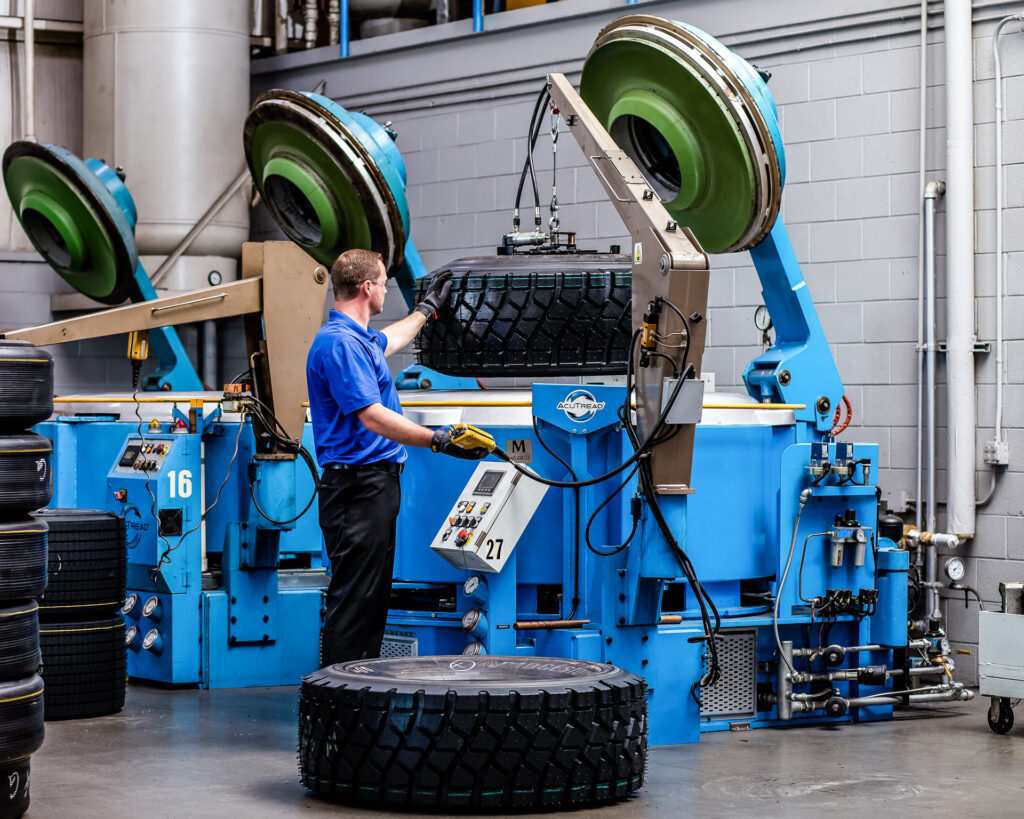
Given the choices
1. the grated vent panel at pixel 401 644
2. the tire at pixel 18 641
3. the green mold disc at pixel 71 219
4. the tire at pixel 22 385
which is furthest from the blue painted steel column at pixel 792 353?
the green mold disc at pixel 71 219

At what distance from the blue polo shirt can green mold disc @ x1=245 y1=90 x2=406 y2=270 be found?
6.36 ft

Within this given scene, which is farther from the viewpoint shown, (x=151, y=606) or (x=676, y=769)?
(x=151, y=606)

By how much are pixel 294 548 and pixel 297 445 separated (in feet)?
2.23

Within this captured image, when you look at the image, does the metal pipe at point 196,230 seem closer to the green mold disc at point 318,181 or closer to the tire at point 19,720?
the green mold disc at point 318,181

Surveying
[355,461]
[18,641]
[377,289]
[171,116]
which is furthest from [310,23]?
[18,641]

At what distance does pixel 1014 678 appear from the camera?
19.0 feet

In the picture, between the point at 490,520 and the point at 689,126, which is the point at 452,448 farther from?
the point at 689,126

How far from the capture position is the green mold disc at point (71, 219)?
29.7 feet

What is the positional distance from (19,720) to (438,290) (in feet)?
8.07

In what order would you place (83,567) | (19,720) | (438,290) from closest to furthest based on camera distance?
1. (19,720)
2. (438,290)
3. (83,567)

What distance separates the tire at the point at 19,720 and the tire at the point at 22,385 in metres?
0.72

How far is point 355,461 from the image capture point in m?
5.20

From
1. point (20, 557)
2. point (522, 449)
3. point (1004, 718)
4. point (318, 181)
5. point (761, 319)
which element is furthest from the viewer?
point (318, 181)

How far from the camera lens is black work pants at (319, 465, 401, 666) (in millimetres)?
5172
